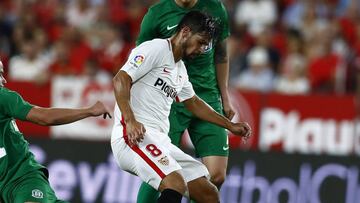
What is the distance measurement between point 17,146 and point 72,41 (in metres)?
8.99

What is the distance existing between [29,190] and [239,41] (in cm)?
989

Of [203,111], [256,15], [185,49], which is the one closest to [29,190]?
[185,49]

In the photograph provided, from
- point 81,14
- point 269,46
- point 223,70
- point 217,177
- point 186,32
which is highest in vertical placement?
point 81,14

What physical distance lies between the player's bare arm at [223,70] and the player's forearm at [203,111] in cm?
77

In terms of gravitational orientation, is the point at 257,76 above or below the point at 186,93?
above

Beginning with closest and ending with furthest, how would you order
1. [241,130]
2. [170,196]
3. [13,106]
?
[13,106] < [170,196] < [241,130]

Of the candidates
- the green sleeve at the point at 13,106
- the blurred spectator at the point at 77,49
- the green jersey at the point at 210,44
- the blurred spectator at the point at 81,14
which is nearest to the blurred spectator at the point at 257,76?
the blurred spectator at the point at 77,49

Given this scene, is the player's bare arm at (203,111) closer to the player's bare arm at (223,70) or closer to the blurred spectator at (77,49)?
the player's bare arm at (223,70)

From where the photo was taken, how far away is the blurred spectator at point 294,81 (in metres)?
15.6

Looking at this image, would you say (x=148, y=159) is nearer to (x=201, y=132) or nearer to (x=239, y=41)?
(x=201, y=132)

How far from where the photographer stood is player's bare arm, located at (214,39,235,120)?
9.12m

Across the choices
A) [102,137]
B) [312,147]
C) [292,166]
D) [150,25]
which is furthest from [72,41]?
[150,25]

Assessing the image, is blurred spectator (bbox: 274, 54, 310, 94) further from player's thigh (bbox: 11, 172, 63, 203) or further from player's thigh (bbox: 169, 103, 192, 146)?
player's thigh (bbox: 11, 172, 63, 203)

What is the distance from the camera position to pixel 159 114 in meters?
7.89
